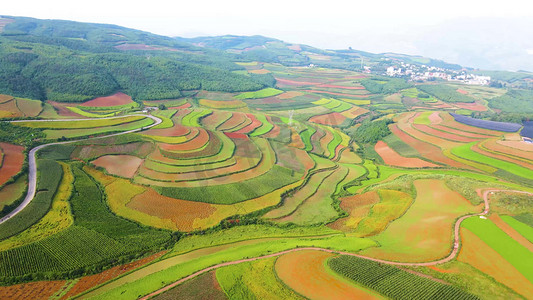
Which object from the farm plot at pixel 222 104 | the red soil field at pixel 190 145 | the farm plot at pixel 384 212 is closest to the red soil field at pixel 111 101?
the farm plot at pixel 222 104

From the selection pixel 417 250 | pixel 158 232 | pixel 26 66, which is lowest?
pixel 158 232

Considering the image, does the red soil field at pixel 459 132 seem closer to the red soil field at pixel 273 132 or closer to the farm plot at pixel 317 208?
the red soil field at pixel 273 132

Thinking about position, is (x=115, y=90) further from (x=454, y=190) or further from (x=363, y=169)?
(x=454, y=190)

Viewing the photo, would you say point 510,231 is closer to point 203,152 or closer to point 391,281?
point 391,281

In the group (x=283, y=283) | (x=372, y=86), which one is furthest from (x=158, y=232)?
(x=372, y=86)

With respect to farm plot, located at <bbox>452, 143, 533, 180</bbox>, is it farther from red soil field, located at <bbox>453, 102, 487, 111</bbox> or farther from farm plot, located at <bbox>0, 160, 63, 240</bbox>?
farm plot, located at <bbox>0, 160, 63, 240</bbox>

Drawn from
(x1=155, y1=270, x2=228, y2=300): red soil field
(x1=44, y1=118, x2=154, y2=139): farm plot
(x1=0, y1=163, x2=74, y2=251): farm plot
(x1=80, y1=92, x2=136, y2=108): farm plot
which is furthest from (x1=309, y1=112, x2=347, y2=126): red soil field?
(x1=155, y1=270, x2=228, y2=300): red soil field
